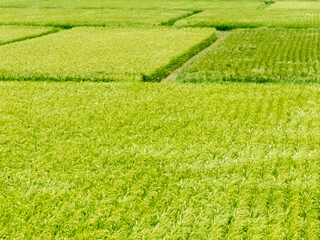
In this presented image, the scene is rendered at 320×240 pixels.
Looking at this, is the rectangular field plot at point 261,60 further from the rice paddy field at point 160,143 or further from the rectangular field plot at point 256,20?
the rectangular field plot at point 256,20

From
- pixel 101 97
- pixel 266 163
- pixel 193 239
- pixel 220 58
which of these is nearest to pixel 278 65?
pixel 220 58

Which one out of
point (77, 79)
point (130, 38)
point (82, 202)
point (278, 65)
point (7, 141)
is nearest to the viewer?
point (82, 202)

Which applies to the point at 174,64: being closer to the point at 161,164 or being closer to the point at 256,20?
the point at 161,164

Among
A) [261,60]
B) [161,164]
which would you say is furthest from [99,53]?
[161,164]

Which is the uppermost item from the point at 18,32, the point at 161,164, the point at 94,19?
the point at 94,19

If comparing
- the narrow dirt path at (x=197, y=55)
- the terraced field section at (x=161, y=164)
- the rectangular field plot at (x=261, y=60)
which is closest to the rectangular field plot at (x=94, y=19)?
the narrow dirt path at (x=197, y=55)

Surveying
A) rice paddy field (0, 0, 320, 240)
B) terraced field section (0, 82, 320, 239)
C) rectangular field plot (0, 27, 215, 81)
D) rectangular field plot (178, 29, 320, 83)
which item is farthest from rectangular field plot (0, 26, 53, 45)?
terraced field section (0, 82, 320, 239)

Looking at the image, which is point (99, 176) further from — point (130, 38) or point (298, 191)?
point (130, 38)
